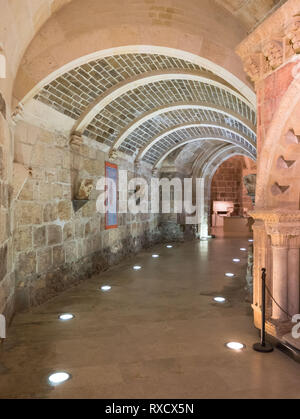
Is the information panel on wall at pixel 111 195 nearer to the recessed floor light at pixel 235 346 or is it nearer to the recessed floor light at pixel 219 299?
the recessed floor light at pixel 219 299

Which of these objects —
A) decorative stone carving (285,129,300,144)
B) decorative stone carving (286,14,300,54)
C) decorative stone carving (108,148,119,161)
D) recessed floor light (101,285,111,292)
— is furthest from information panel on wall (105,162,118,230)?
decorative stone carving (286,14,300,54)

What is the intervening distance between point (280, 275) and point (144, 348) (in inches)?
67.4

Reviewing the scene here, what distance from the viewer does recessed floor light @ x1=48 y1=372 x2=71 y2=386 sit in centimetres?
277

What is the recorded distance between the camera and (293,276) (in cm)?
361

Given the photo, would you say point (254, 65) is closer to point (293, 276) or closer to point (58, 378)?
point (293, 276)

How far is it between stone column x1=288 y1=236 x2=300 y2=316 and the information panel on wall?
4.78 meters

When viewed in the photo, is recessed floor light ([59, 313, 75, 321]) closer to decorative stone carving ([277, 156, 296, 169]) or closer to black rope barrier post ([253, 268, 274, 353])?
black rope barrier post ([253, 268, 274, 353])

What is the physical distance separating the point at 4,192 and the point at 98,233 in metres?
3.54

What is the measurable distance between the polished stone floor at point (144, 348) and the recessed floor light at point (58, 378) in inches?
2.3

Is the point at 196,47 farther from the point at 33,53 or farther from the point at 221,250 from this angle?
the point at 221,250

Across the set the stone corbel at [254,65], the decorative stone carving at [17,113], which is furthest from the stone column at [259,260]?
the decorative stone carving at [17,113]

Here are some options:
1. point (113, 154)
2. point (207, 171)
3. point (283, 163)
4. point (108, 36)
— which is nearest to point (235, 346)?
point (283, 163)

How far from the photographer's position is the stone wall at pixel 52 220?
4.71 meters
